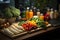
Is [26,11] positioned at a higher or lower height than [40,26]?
higher

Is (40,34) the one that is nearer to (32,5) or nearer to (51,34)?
(51,34)

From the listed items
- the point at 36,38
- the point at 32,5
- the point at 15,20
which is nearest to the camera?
the point at 36,38

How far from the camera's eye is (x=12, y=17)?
182 centimetres

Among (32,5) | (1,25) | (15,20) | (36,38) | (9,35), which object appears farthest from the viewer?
(32,5)

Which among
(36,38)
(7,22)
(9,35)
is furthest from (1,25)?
(36,38)

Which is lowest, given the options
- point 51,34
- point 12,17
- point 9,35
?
point 51,34

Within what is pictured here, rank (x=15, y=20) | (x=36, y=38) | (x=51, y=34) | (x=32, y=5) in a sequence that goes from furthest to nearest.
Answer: (x=32, y=5) < (x=15, y=20) < (x=51, y=34) < (x=36, y=38)

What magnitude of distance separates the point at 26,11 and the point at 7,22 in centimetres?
41

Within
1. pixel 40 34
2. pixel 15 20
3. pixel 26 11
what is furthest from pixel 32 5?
pixel 40 34

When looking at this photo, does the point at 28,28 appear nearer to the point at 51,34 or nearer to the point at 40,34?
the point at 40,34

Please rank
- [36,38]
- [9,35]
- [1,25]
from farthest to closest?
1. [1,25]
2. [36,38]
3. [9,35]

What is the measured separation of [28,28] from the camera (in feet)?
5.19

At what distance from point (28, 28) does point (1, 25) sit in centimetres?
35

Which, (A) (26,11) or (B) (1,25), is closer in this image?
(B) (1,25)
